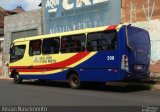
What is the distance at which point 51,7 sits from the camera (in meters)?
30.4

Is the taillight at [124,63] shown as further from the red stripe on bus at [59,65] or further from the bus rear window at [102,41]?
the red stripe on bus at [59,65]

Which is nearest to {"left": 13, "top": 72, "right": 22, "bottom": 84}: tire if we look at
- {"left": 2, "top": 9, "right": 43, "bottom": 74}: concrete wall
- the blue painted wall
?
the blue painted wall

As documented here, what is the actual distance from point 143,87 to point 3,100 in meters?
7.53

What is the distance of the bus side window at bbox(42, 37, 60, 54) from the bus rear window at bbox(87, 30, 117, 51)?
96.0 inches

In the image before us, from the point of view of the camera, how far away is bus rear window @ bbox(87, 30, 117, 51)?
16.9m

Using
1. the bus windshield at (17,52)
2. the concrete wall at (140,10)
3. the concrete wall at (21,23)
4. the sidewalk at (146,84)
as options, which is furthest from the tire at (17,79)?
the concrete wall at (21,23)

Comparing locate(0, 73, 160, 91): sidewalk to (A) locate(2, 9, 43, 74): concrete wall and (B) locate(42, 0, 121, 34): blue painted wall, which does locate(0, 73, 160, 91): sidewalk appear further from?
Result: (A) locate(2, 9, 43, 74): concrete wall

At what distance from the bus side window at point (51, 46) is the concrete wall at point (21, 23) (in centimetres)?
1078

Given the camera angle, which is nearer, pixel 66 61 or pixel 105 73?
pixel 105 73

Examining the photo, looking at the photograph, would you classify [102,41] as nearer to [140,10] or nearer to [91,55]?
[91,55]

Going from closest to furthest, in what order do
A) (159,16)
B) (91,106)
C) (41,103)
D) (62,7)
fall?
1. (91,106)
2. (41,103)
3. (159,16)
4. (62,7)

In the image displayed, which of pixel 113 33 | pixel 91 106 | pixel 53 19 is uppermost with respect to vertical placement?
pixel 53 19

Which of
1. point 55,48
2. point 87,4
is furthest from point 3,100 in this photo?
point 87,4

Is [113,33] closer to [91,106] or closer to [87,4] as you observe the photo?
[91,106]
